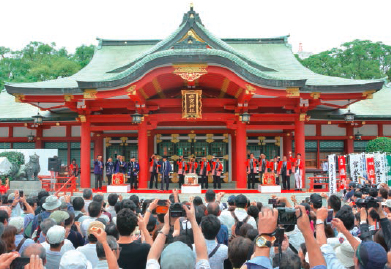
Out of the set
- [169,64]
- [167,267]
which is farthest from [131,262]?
[169,64]

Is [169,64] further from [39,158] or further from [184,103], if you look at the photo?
[39,158]

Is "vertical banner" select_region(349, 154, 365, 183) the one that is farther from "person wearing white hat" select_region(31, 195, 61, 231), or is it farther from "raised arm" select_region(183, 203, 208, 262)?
"raised arm" select_region(183, 203, 208, 262)

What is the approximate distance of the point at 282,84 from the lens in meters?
14.0

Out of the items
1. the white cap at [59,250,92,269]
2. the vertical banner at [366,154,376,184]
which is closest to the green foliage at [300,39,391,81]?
the vertical banner at [366,154,376,184]

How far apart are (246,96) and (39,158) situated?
9.69 m

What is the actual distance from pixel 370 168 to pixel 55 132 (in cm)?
1524

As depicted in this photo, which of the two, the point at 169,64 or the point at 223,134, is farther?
the point at 223,134

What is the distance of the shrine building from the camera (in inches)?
551

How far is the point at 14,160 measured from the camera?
1499cm

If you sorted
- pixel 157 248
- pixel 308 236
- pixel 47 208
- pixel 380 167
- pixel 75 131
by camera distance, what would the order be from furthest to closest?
1. pixel 75 131
2. pixel 380 167
3. pixel 47 208
4. pixel 157 248
5. pixel 308 236

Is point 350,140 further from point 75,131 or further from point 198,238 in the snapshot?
point 198,238

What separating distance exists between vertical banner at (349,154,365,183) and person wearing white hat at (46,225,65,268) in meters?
12.0

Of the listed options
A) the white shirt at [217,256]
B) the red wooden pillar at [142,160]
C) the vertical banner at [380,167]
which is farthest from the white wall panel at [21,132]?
the white shirt at [217,256]

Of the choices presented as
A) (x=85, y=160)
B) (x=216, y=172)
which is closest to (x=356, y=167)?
(x=216, y=172)
